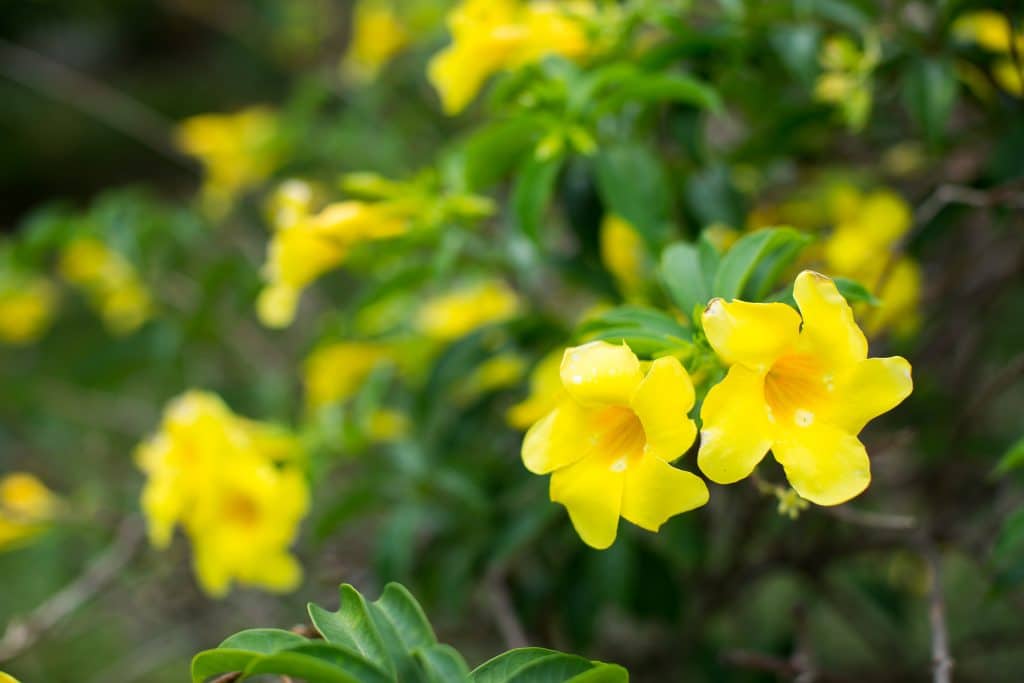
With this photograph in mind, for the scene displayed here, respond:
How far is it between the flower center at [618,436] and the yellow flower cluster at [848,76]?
1.69 ft

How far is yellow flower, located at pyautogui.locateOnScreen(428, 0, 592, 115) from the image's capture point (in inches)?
38.2

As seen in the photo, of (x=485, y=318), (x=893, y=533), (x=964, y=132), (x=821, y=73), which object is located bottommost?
(x=893, y=533)

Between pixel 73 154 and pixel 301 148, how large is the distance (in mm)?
4257

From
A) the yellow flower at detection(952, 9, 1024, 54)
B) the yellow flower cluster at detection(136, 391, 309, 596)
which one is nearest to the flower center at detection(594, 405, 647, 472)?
the yellow flower cluster at detection(136, 391, 309, 596)

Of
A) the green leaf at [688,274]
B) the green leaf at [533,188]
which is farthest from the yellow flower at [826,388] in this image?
the green leaf at [533,188]

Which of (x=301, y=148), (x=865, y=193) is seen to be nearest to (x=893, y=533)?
(x=865, y=193)

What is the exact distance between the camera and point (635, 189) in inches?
34.8

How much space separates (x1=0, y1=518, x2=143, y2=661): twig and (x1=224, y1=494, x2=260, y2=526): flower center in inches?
10.2

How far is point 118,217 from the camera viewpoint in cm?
138

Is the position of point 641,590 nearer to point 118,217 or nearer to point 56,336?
point 118,217

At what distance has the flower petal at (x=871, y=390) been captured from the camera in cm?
56

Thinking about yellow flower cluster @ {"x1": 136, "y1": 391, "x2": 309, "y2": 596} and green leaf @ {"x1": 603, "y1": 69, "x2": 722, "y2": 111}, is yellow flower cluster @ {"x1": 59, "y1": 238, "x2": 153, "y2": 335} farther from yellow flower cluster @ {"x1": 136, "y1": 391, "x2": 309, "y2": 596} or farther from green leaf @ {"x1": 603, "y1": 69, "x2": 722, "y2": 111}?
green leaf @ {"x1": 603, "y1": 69, "x2": 722, "y2": 111}

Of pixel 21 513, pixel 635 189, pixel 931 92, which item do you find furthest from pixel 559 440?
pixel 21 513

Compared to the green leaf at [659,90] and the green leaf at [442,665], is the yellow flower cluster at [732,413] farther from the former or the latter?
the green leaf at [659,90]
